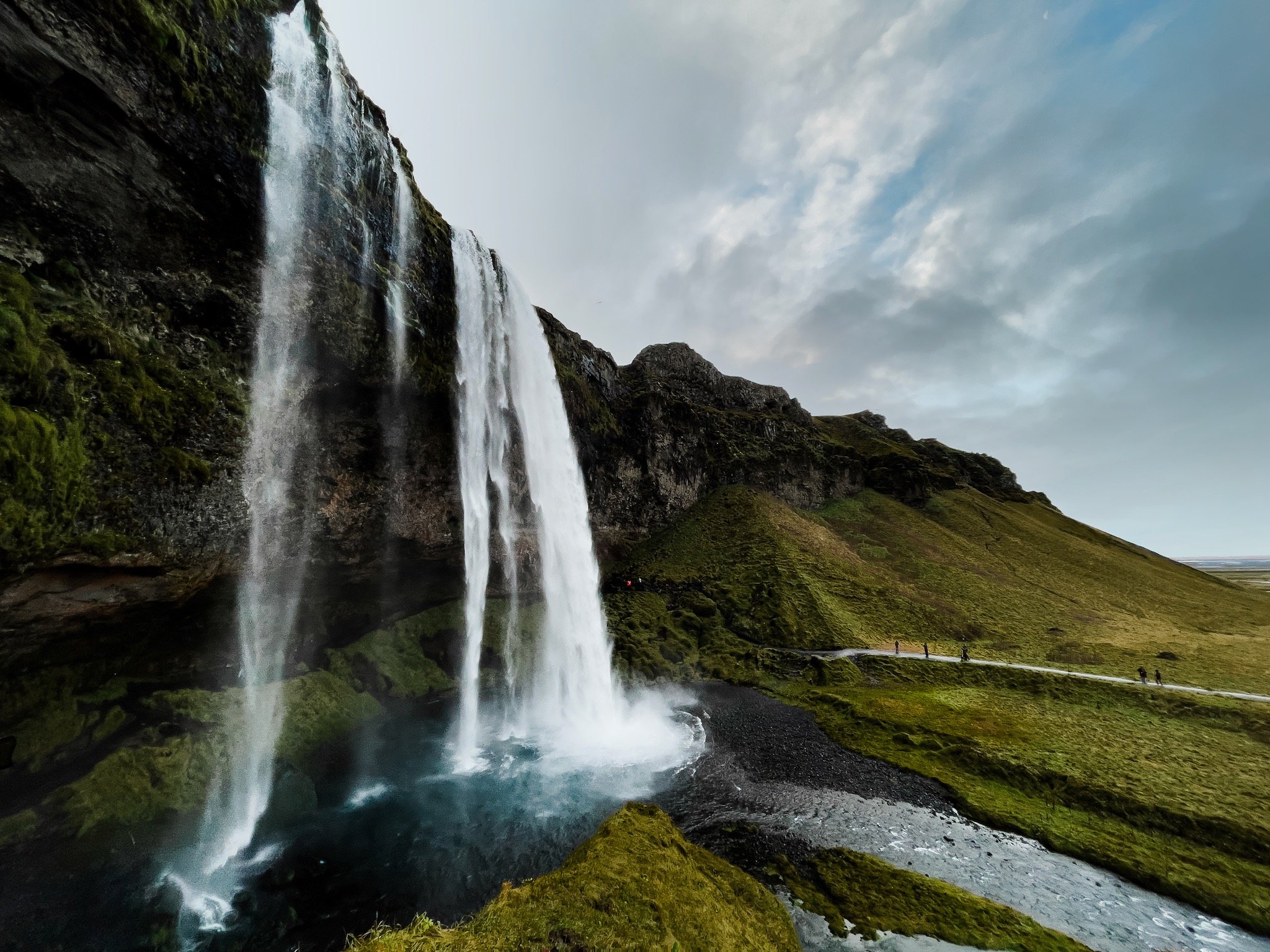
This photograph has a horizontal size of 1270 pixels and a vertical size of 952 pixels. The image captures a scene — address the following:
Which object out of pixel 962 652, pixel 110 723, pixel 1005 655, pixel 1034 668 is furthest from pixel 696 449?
pixel 110 723

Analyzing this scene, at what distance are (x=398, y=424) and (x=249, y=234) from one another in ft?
31.5

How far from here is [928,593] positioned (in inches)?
1736

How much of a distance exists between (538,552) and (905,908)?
27553 millimetres

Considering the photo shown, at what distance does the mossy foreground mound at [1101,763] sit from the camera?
474 inches

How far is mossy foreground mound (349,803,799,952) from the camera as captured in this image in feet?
19.0

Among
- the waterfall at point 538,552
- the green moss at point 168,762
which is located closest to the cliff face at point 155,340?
the green moss at point 168,762

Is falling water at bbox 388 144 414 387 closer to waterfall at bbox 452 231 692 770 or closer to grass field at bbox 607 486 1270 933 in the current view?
waterfall at bbox 452 231 692 770

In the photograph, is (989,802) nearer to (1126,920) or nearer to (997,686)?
(1126,920)

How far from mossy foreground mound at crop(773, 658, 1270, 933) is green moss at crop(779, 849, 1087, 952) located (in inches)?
204

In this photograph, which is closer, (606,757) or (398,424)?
(606,757)

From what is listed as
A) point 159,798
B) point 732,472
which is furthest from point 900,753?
point 732,472

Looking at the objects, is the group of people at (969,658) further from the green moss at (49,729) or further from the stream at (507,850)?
the green moss at (49,729)

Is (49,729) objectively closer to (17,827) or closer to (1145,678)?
(17,827)

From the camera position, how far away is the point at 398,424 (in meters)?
23.7
